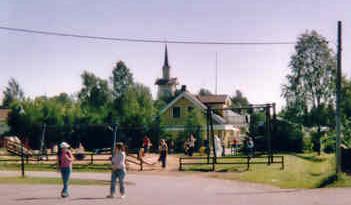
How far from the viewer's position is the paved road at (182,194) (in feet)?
48.1

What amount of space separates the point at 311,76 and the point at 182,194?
162 ft

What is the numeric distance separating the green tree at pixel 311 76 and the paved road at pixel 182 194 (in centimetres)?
4450

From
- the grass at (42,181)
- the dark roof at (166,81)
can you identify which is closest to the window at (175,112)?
the grass at (42,181)

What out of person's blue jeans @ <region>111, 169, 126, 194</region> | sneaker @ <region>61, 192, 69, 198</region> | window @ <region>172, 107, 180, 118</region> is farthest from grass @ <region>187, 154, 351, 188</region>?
window @ <region>172, 107, 180, 118</region>

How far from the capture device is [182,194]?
16.6m

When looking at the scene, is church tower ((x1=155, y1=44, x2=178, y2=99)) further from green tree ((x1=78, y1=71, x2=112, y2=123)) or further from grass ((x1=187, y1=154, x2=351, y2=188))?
grass ((x1=187, y1=154, x2=351, y2=188))

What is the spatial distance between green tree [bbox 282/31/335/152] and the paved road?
44500 millimetres

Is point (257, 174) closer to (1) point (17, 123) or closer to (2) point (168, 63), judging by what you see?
(1) point (17, 123)

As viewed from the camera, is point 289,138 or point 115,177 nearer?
point 115,177

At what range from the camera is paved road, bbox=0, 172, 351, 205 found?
1466 cm

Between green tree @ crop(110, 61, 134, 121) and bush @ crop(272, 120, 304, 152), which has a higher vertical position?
green tree @ crop(110, 61, 134, 121)

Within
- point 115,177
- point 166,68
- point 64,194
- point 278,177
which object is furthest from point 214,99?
point 64,194

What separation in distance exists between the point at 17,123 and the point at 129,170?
29712 mm

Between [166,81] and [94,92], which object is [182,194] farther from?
[166,81]
